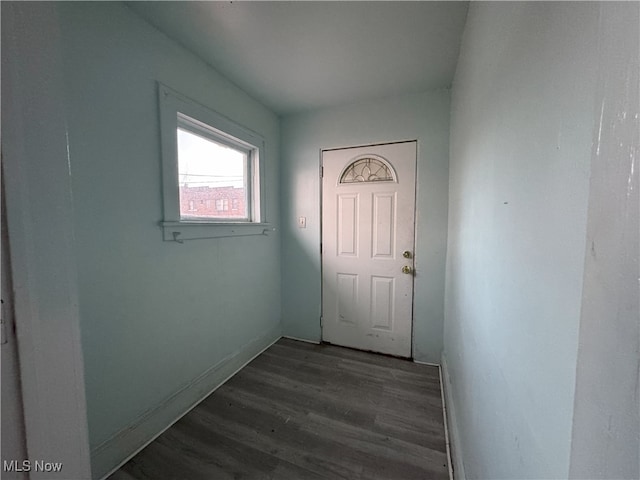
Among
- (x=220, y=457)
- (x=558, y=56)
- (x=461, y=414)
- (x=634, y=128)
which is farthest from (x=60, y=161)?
(x=461, y=414)

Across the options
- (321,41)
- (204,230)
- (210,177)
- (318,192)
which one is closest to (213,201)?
(210,177)

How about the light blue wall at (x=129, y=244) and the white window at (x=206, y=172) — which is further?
the white window at (x=206, y=172)

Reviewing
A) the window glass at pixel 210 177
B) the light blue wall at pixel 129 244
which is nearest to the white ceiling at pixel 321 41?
the light blue wall at pixel 129 244

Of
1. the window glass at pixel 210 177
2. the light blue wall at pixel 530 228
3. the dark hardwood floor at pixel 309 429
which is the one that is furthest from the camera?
the window glass at pixel 210 177

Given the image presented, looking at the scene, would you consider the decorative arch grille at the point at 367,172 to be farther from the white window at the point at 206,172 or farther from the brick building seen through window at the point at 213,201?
the brick building seen through window at the point at 213,201

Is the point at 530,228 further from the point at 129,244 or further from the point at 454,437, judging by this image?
the point at 129,244

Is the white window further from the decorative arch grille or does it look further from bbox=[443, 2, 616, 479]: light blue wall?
bbox=[443, 2, 616, 479]: light blue wall

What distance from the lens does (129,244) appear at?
4.50ft

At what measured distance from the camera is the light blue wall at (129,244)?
1.18 meters

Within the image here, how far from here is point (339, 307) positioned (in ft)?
8.43

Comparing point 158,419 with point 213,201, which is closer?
point 158,419

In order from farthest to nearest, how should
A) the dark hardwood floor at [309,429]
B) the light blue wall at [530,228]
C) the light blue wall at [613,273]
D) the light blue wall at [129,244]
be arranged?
1. the dark hardwood floor at [309,429]
2. the light blue wall at [129,244]
3. the light blue wall at [530,228]
4. the light blue wall at [613,273]

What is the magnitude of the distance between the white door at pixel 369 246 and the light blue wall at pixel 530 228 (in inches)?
48.9

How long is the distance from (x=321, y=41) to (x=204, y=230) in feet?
4.79
